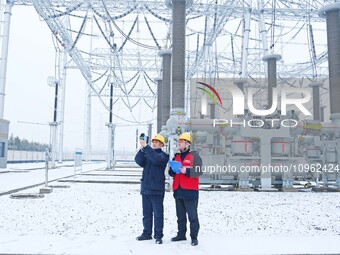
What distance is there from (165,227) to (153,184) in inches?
62.8

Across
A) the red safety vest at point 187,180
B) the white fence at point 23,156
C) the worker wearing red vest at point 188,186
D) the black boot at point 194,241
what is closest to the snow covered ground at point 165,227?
the black boot at point 194,241

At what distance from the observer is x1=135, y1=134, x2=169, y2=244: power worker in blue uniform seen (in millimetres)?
4891

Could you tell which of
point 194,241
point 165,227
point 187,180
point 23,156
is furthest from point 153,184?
point 23,156

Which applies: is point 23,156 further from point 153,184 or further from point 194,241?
point 194,241

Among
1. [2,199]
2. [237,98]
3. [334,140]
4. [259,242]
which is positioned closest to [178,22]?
[237,98]

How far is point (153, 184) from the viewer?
16.1ft

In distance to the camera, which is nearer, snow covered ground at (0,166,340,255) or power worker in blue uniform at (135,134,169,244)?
snow covered ground at (0,166,340,255)

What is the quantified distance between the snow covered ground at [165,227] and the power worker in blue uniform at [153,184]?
0.78 ft

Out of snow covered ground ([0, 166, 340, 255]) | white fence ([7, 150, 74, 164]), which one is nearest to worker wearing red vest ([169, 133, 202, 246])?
snow covered ground ([0, 166, 340, 255])

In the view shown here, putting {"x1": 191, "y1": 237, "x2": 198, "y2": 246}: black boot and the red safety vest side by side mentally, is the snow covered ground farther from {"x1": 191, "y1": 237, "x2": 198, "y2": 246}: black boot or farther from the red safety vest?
the red safety vest

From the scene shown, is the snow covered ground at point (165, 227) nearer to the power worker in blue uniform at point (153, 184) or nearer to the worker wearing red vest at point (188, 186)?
the power worker in blue uniform at point (153, 184)

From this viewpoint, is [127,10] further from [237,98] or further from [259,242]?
[259,242]

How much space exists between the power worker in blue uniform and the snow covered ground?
0.24 m

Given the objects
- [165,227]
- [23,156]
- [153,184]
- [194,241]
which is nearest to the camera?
[194,241]
